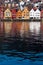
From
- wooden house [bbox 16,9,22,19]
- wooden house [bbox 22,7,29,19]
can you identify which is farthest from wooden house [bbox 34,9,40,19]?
wooden house [bbox 16,9,22,19]

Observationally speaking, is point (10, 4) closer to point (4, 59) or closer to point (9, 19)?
point (9, 19)

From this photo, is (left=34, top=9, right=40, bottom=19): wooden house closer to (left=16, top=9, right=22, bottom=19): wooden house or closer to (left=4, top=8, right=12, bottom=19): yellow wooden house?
(left=16, top=9, right=22, bottom=19): wooden house

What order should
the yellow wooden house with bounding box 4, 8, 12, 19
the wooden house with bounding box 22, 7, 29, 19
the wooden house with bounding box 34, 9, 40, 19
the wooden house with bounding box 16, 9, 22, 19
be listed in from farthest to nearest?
the wooden house with bounding box 16, 9, 22, 19
the wooden house with bounding box 22, 7, 29, 19
the yellow wooden house with bounding box 4, 8, 12, 19
the wooden house with bounding box 34, 9, 40, 19

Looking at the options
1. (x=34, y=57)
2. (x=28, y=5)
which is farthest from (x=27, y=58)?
(x=28, y=5)

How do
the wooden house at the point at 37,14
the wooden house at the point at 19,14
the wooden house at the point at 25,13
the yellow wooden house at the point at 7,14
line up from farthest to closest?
1. the wooden house at the point at 19,14
2. the wooden house at the point at 25,13
3. the yellow wooden house at the point at 7,14
4. the wooden house at the point at 37,14

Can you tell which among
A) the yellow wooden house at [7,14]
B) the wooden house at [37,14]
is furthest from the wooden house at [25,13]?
the yellow wooden house at [7,14]

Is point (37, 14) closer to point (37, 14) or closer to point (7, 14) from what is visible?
point (37, 14)

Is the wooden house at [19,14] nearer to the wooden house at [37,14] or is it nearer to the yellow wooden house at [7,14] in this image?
the yellow wooden house at [7,14]

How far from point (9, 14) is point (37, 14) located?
20.3 ft

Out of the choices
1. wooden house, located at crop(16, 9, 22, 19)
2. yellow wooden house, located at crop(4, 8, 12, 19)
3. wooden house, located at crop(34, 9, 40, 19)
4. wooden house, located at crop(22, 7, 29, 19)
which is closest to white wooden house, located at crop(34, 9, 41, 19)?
wooden house, located at crop(34, 9, 40, 19)

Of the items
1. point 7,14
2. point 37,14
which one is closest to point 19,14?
point 7,14

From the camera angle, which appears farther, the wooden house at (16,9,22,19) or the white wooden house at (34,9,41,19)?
the wooden house at (16,9,22,19)

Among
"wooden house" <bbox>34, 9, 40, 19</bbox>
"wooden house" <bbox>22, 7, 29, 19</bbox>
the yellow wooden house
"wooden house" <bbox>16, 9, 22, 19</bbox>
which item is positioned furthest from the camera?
"wooden house" <bbox>16, 9, 22, 19</bbox>

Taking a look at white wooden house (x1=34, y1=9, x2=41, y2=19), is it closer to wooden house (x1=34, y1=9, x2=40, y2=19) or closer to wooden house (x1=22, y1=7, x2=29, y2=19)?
wooden house (x1=34, y1=9, x2=40, y2=19)
